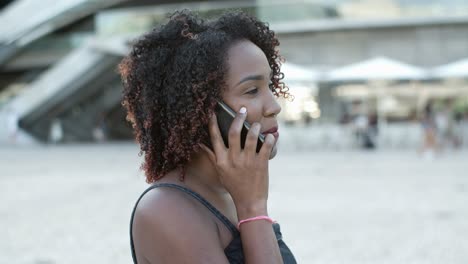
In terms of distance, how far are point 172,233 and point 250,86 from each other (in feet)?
1.39

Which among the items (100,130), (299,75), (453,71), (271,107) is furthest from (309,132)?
(271,107)

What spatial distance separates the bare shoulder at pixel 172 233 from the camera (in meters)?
1.36

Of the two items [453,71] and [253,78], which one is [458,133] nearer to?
[453,71]

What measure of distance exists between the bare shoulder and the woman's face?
0.93 feet

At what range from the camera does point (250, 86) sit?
1.56 m

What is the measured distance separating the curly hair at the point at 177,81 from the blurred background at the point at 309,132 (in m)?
0.26

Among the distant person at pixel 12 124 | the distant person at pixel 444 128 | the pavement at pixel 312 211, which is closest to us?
the pavement at pixel 312 211

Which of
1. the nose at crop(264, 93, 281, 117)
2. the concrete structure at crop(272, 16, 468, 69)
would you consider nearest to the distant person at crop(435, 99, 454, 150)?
the concrete structure at crop(272, 16, 468, 69)

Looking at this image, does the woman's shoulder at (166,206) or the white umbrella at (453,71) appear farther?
the white umbrella at (453,71)

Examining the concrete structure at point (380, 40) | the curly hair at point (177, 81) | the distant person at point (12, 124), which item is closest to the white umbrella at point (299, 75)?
the concrete structure at point (380, 40)

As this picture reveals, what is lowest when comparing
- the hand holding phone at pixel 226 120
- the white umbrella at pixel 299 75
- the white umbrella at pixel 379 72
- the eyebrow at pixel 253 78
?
the white umbrella at pixel 379 72

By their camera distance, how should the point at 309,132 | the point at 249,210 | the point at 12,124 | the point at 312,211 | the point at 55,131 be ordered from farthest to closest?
the point at 12,124, the point at 55,131, the point at 309,132, the point at 312,211, the point at 249,210

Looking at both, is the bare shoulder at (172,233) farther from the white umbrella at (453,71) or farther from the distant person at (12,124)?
the distant person at (12,124)

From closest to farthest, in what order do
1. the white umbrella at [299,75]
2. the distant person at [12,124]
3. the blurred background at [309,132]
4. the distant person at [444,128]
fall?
the blurred background at [309,132] → the distant person at [444,128] → the white umbrella at [299,75] → the distant person at [12,124]
